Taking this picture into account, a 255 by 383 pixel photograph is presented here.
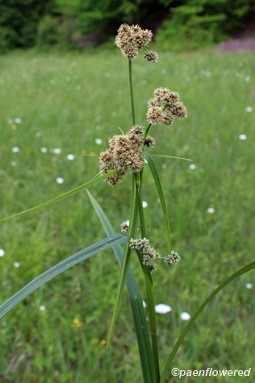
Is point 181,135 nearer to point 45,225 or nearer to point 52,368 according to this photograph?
point 45,225

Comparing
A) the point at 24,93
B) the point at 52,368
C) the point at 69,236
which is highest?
the point at 24,93

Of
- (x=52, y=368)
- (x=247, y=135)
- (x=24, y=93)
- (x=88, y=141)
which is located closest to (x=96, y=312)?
(x=52, y=368)

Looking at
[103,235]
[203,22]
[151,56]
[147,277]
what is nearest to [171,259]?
[147,277]

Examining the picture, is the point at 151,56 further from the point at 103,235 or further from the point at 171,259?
the point at 103,235

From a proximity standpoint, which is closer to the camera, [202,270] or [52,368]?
[52,368]

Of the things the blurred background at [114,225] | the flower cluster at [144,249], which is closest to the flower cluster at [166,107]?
the flower cluster at [144,249]

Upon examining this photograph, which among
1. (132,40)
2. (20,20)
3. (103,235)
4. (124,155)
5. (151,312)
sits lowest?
(151,312)

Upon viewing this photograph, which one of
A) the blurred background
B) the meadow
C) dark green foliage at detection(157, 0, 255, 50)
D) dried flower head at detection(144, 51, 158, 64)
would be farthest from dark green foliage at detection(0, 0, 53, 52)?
dried flower head at detection(144, 51, 158, 64)

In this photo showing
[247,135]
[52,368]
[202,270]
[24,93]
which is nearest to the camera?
[52,368]
